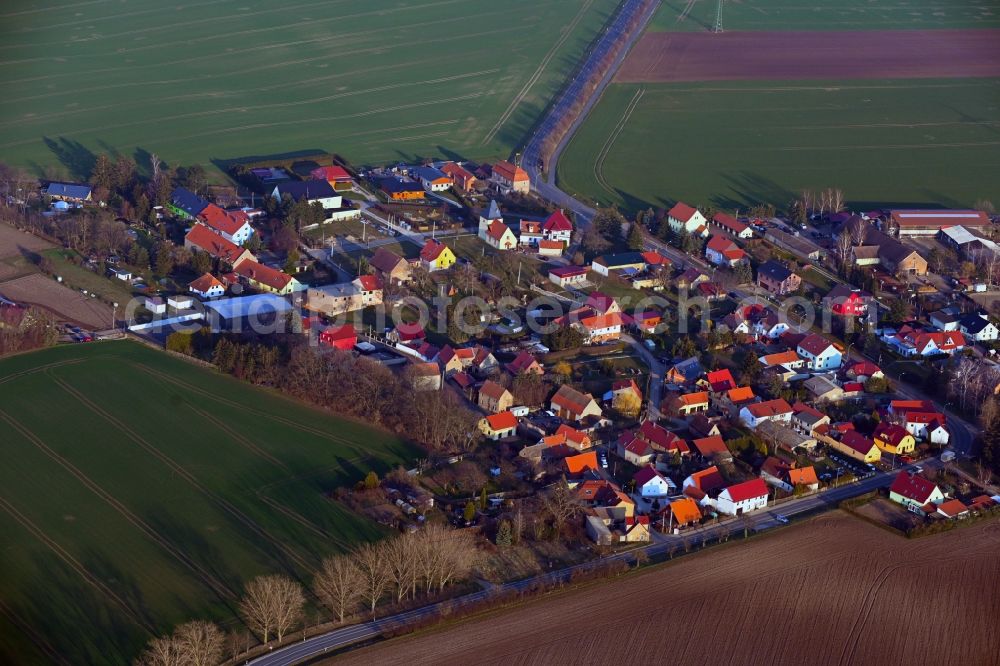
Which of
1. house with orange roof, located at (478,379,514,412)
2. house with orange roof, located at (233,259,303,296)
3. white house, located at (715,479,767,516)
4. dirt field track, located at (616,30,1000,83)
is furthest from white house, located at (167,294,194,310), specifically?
dirt field track, located at (616,30,1000,83)

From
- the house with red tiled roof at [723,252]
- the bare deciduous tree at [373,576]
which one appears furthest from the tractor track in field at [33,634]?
the house with red tiled roof at [723,252]

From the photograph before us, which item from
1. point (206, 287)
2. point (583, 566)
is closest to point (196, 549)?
point (583, 566)

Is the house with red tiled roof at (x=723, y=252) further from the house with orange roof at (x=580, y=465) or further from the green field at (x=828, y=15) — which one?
the green field at (x=828, y=15)

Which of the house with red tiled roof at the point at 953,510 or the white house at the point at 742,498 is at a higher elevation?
the white house at the point at 742,498

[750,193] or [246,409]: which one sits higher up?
[246,409]

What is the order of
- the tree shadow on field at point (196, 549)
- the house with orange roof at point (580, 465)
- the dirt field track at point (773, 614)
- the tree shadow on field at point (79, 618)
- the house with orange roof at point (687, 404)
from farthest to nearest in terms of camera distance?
the house with orange roof at point (687, 404) < the house with orange roof at point (580, 465) < the tree shadow on field at point (196, 549) < the dirt field track at point (773, 614) < the tree shadow on field at point (79, 618)

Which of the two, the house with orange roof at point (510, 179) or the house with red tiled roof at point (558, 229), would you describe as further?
the house with orange roof at point (510, 179)

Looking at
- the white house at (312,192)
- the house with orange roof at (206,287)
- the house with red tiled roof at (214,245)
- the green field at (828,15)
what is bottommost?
the house with orange roof at (206,287)

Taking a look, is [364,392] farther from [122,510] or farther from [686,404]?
[686,404]
